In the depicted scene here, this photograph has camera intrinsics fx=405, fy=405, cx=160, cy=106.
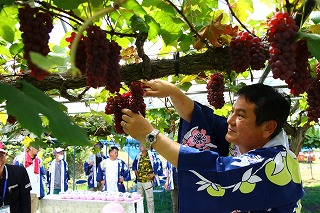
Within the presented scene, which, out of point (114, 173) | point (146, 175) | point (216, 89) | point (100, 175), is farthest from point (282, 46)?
point (100, 175)

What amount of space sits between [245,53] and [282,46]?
307 mm

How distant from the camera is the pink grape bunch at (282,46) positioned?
3.23 ft

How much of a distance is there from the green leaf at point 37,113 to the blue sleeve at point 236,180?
849 millimetres

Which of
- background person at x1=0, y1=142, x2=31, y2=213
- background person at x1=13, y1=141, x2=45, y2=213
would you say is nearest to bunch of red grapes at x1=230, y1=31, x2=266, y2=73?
background person at x1=0, y1=142, x2=31, y2=213

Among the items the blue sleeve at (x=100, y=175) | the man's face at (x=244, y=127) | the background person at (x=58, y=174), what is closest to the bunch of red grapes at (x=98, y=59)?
the man's face at (x=244, y=127)

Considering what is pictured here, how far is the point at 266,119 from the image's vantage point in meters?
1.70

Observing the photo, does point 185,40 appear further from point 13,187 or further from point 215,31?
point 13,187

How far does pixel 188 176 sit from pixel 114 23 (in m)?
0.71

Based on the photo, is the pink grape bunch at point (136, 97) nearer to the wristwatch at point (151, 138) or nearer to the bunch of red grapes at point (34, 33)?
the wristwatch at point (151, 138)

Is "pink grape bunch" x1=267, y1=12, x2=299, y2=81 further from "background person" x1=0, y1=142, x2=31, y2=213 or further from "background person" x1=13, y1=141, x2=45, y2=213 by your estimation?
"background person" x1=13, y1=141, x2=45, y2=213

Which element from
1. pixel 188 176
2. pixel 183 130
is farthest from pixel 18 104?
pixel 183 130

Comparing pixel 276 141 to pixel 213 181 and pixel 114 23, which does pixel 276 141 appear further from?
pixel 114 23

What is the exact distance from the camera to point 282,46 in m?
1.01

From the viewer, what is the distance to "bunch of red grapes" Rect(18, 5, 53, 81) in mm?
880
